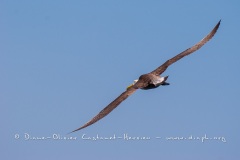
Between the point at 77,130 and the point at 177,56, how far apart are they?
9210 millimetres

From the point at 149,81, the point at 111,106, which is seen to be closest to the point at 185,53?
the point at 149,81

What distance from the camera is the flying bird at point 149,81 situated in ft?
80.7

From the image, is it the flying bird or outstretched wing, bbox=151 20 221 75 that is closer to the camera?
the flying bird

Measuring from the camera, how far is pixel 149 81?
89.4 feet

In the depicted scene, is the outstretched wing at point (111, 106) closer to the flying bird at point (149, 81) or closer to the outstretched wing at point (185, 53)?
the flying bird at point (149, 81)

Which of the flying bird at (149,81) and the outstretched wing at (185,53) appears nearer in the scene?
the flying bird at (149,81)

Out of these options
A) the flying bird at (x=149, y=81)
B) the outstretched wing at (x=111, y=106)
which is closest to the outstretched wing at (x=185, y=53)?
the flying bird at (x=149, y=81)

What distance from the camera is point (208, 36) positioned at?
29875 millimetres

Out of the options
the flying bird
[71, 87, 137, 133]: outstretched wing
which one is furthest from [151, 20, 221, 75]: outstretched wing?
[71, 87, 137, 133]: outstretched wing

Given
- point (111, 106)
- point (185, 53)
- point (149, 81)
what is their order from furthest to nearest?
1. point (185, 53)
2. point (149, 81)
3. point (111, 106)

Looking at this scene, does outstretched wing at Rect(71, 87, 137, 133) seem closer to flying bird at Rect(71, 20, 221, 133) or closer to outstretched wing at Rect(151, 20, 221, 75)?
flying bird at Rect(71, 20, 221, 133)

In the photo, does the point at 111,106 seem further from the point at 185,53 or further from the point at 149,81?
the point at 185,53

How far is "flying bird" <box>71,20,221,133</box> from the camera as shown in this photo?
24609 millimetres

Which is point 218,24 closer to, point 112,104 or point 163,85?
point 163,85
